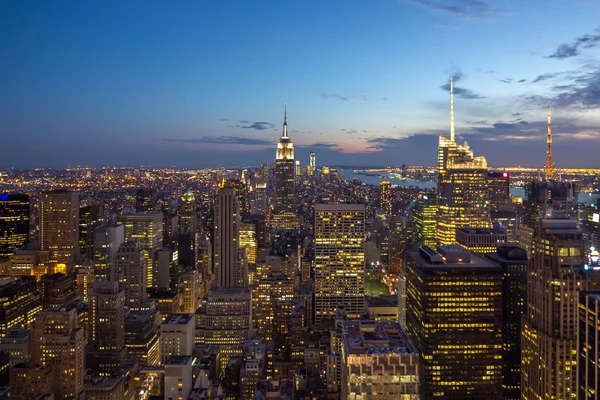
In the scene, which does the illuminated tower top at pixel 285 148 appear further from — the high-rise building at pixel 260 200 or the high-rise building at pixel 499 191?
the high-rise building at pixel 499 191

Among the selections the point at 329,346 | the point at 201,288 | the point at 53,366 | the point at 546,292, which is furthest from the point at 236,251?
the point at 546,292

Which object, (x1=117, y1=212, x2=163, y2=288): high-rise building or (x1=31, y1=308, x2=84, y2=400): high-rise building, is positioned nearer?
(x1=31, y1=308, x2=84, y2=400): high-rise building

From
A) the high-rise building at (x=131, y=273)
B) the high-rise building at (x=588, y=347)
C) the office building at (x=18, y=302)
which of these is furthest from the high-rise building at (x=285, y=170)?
the high-rise building at (x=588, y=347)

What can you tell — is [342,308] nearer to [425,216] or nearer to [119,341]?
[119,341]

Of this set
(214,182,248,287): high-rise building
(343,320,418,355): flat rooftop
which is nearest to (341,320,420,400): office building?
(343,320,418,355): flat rooftop

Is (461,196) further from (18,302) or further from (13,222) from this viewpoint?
(13,222)

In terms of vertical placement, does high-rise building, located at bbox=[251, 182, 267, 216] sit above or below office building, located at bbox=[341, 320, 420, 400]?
above

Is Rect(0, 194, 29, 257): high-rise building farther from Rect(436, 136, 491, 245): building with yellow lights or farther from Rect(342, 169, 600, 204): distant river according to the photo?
Rect(342, 169, 600, 204): distant river
